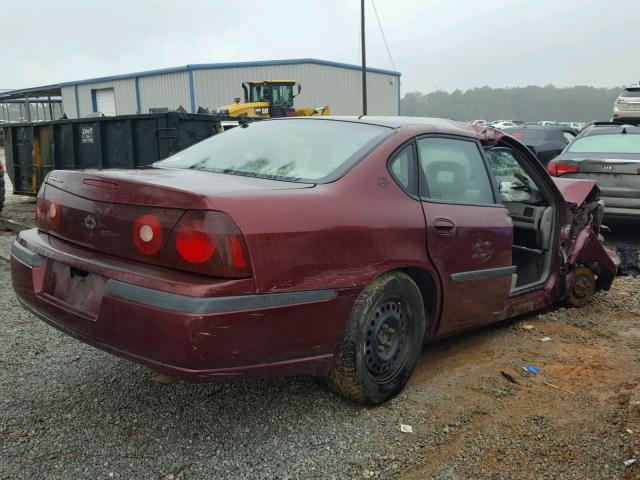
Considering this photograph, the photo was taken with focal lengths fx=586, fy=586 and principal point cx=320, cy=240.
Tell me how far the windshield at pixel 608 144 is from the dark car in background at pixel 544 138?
4851 millimetres

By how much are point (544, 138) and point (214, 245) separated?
12678 millimetres

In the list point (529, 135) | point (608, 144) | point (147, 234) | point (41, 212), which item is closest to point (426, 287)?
point (147, 234)

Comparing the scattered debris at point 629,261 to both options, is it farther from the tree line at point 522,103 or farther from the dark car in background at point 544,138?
the tree line at point 522,103

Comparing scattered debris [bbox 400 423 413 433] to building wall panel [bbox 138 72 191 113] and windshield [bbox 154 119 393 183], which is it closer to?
windshield [bbox 154 119 393 183]

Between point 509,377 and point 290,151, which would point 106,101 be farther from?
point 509,377

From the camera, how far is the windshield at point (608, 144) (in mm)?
7582

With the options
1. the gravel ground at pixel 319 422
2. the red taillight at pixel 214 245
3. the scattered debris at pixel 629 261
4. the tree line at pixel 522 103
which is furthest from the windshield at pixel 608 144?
the tree line at pixel 522 103

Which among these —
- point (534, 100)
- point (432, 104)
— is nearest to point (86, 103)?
point (432, 104)

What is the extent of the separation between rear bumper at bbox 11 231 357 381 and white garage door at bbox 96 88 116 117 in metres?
38.8

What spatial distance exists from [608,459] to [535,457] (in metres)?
0.31

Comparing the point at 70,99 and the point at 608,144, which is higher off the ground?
the point at 70,99

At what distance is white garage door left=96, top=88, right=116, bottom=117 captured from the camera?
3841cm

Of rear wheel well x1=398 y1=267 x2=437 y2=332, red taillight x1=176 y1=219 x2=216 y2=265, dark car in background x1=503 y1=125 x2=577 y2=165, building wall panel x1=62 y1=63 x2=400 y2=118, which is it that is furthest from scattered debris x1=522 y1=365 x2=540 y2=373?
building wall panel x1=62 y1=63 x2=400 y2=118

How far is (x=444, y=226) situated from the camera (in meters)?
3.19
